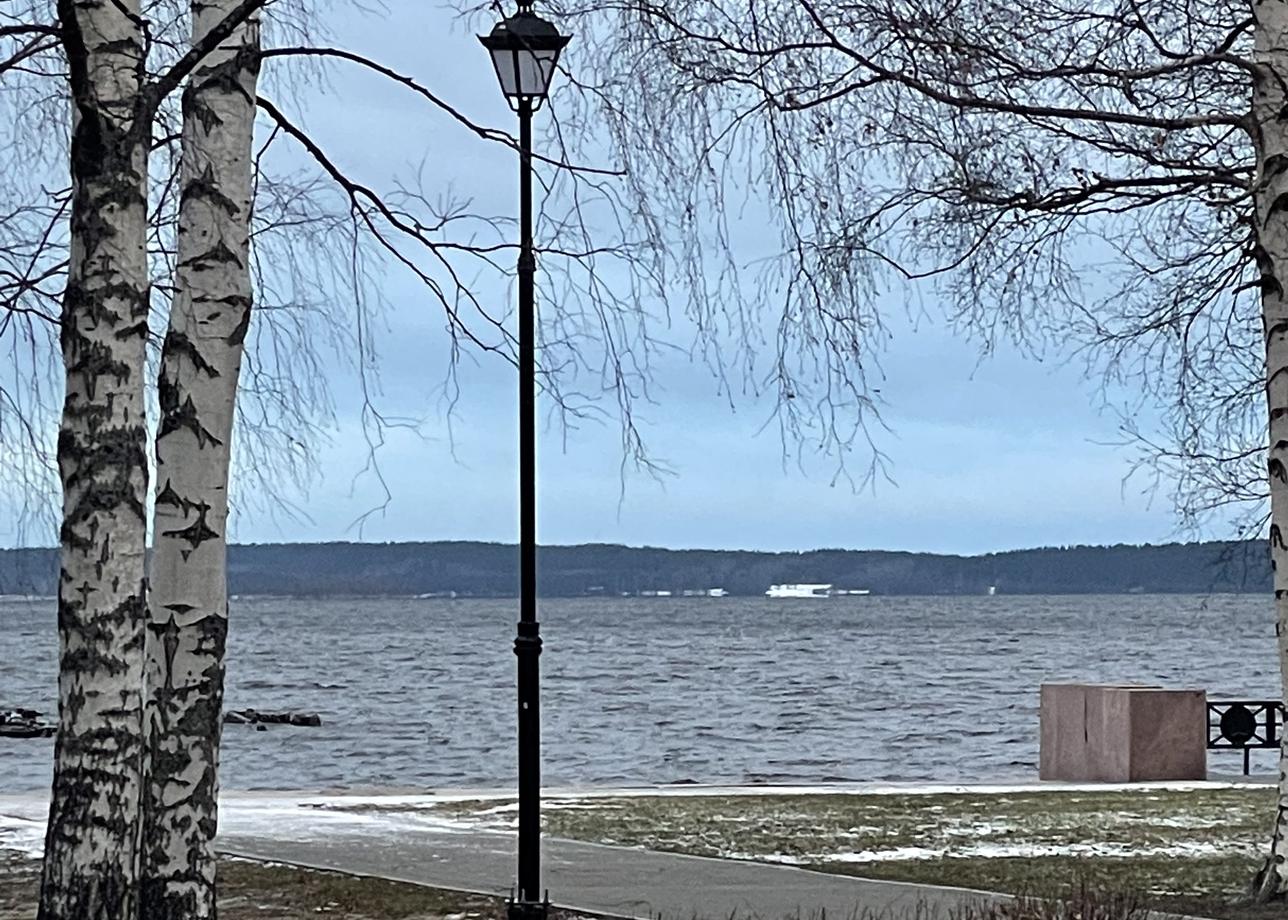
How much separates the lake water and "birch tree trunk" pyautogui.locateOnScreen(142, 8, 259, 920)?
8047 millimetres

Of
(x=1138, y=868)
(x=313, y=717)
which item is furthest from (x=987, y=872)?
(x=313, y=717)

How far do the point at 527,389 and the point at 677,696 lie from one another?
5325cm

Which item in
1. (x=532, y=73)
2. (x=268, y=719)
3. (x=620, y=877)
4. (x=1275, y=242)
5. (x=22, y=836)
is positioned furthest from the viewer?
(x=268, y=719)

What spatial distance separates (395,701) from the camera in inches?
2435

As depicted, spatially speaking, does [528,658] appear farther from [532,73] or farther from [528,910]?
[532,73]

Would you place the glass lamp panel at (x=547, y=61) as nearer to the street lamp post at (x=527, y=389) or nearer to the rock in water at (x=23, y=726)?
the street lamp post at (x=527, y=389)

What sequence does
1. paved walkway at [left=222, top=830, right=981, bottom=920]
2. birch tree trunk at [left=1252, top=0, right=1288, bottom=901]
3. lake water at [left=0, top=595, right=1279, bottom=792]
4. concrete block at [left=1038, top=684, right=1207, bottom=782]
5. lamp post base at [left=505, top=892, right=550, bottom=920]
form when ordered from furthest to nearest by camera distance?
lake water at [left=0, top=595, right=1279, bottom=792] < concrete block at [left=1038, top=684, right=1207, bottom=782] < paved walkway at [left=222, top=830, right=981, bottom=920] < birch tree trunk at [left=1252, top=0, right=1288, bottom=901] < lamp post base at [left=505, top=892, right=550, bottom=920]

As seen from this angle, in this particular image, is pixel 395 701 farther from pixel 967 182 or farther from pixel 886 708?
pixel 967 182

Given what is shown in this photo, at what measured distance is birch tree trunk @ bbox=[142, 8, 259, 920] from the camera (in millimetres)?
8539

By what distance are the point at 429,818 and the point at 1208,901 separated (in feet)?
24.0

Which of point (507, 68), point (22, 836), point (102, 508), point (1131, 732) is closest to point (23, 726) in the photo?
point (1131, 732)

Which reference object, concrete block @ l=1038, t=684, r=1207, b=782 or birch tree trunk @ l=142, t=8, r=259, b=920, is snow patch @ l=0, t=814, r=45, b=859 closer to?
birch tree trunk @ l=142, t=8, r=259, b=920

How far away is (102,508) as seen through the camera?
6.95m

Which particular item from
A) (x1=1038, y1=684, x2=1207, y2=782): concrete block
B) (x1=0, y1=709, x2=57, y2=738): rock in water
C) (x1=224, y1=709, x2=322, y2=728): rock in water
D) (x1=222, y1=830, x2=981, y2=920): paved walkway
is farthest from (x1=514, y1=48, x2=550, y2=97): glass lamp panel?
(x1=224, y1=709, x2=322, y2=728): rock in water
